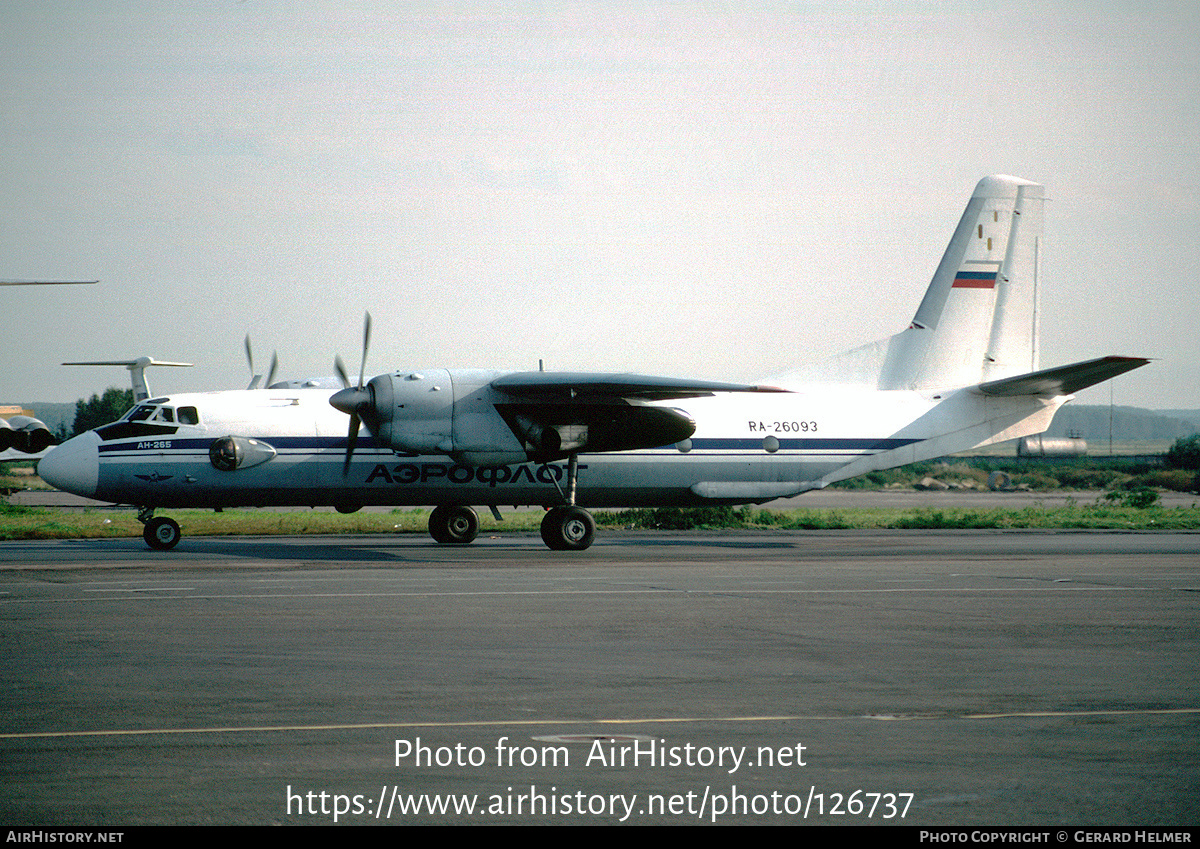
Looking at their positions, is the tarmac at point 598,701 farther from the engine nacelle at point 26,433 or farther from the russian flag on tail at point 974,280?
the russian flag on tail at point 974,280

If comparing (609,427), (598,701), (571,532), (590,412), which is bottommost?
(571,532)

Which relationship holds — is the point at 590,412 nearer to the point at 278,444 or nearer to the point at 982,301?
the point at 278,444

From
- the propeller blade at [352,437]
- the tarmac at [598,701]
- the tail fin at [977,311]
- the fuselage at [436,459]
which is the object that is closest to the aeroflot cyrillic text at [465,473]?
the fuselage at [436,459]

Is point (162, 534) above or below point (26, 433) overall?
below

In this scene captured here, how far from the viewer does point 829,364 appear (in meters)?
34.8

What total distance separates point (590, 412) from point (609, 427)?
2.02 ft

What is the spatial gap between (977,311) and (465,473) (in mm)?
15799

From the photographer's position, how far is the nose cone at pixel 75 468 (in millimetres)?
28172

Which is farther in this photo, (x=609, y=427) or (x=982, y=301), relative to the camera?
(x=982, y=301)

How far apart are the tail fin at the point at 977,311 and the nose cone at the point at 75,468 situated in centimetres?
1951

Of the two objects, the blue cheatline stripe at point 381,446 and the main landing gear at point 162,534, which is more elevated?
the blue cheatline stripe at point 381,446

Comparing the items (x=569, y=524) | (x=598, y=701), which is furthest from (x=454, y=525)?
(x=598, y=701)

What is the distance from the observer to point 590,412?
29.2m

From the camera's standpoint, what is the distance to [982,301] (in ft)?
117
